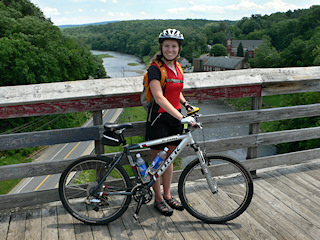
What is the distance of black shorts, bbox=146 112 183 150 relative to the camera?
2996 mm

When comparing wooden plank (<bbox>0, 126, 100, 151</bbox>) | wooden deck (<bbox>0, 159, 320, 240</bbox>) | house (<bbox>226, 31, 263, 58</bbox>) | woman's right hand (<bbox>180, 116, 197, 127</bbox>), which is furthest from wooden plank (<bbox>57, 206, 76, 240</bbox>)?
house (<bbox>226, 31, 263, 58</bbox>)

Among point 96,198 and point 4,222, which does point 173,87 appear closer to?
point 96,198

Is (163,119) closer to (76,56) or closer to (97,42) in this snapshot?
(76,56)

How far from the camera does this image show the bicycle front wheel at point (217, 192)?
3.08 metres

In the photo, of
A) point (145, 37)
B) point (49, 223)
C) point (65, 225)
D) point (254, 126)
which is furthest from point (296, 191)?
point (145, 37)

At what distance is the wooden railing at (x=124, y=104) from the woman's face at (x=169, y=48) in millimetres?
474

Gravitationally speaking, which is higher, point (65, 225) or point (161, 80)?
point (161, 80)

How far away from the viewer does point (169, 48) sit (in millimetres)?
2885

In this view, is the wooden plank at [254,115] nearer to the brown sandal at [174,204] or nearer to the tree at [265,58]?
the brown sandal at [174,204]

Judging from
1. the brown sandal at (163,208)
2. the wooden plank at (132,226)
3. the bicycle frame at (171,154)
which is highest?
the bicycle frame at (171,154)

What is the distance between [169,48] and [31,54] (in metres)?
32.3

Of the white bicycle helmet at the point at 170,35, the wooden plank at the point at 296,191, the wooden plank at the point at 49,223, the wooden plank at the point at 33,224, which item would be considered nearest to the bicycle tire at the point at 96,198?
the wooden plank at the point at 49,223

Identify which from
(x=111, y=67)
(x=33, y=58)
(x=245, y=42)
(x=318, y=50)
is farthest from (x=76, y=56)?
(x=245, y=42)

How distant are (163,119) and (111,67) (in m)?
91.6
